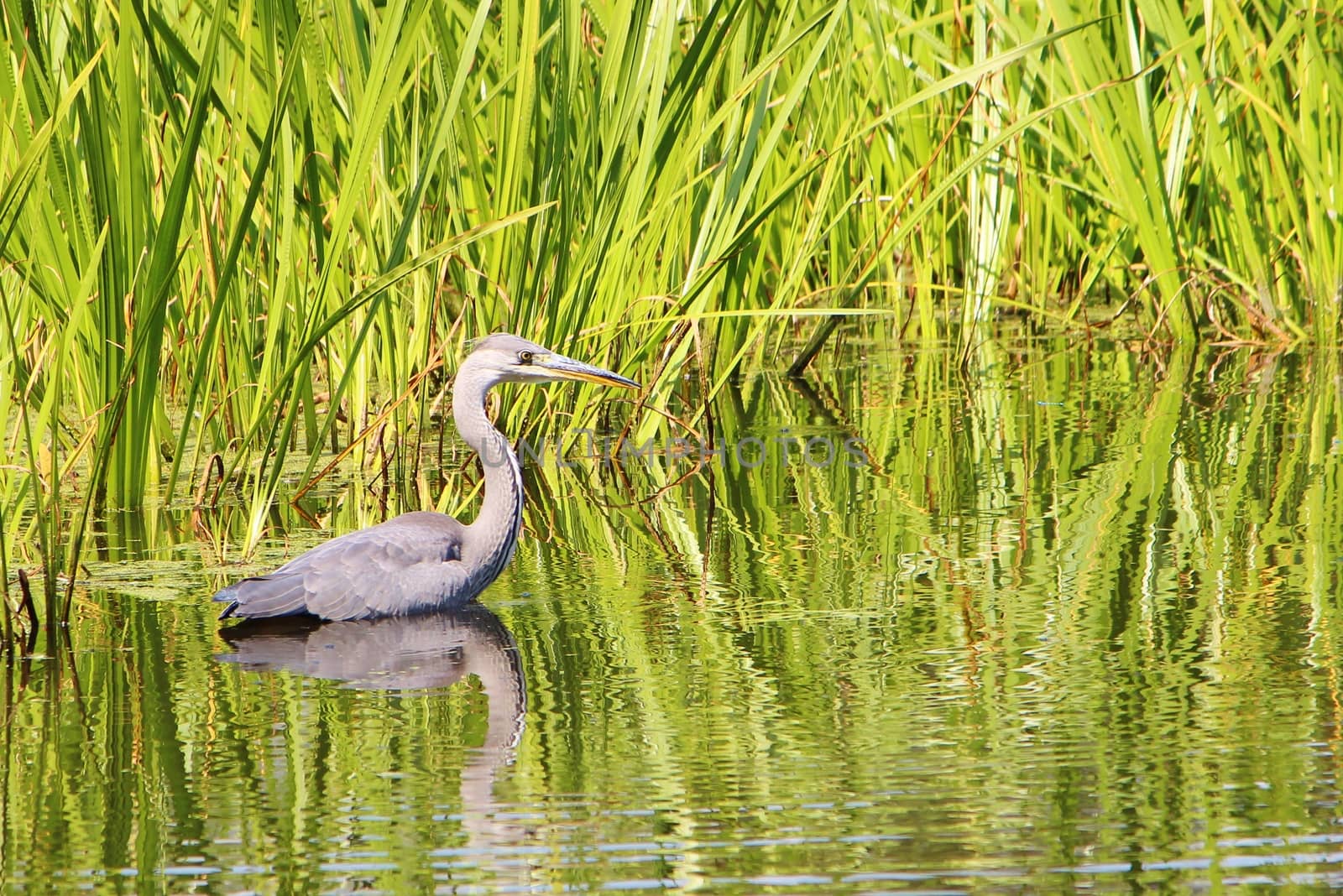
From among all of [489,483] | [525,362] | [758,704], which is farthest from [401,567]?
[758,704]

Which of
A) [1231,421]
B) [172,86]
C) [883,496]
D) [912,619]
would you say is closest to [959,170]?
[883,496]

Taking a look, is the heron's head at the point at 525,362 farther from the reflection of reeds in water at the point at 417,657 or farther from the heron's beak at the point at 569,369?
the reflection of reeds in water at the point at 417,657

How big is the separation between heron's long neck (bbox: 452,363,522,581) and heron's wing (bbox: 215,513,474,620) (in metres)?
0.06

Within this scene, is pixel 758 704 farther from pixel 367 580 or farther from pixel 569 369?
pixel 569 369

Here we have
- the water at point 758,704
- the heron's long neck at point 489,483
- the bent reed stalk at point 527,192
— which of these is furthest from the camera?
the bent reed stalk at point 527,192

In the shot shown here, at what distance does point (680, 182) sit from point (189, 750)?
315 cm

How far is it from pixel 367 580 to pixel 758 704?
1157mm

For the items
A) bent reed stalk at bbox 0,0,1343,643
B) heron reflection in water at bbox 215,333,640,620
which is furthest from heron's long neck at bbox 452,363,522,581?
bent reed stalk at bbox 0,0,1343,643

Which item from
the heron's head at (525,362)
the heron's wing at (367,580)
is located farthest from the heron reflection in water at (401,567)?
the heron's head at (525,362)

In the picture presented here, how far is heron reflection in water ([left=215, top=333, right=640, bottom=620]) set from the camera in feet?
12.8

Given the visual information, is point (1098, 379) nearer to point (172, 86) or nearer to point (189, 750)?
point (172, 86)

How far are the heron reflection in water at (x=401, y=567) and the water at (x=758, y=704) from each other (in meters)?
0.06

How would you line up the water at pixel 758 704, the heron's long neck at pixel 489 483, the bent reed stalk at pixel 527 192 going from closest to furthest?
the water at pixel 758 704
the heron's long neck at pixel 489 483
the bent reed stalk at pixel 527 192

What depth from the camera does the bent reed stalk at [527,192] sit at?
423 cm
